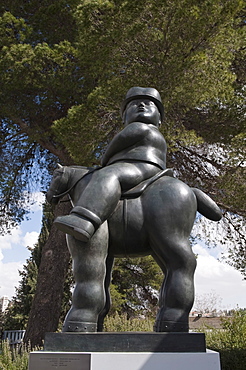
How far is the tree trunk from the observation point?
26.8 ft

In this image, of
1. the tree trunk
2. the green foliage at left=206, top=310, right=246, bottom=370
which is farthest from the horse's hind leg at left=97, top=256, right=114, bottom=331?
the tree trunk

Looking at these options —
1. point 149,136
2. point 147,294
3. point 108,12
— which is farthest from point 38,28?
point 147,294

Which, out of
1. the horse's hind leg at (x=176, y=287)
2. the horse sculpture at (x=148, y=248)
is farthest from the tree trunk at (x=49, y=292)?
the horse's hind leg at (x=176, y=287)

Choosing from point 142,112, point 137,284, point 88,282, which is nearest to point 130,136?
point 142,112

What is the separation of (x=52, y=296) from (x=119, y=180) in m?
6.63

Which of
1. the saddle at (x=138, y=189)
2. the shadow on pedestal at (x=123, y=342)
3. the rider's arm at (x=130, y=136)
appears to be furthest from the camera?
the rider's arm at (x=130, y=136)

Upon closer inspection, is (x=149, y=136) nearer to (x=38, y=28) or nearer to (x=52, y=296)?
(x=52, y=296)

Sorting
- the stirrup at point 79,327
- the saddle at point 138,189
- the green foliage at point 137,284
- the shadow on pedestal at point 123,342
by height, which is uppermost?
the green foliage at point 137,284

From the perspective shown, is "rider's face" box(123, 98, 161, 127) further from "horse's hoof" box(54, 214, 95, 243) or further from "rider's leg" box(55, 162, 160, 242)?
"horse's hoof" box(54, 214, 95, 243)

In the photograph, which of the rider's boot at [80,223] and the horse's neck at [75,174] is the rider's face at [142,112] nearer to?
the horse's neck at [75,174]

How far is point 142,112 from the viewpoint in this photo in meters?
3.17

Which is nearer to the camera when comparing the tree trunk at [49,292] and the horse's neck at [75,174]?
the horse's neck at [75,174]

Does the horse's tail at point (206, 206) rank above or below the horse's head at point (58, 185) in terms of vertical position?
below
